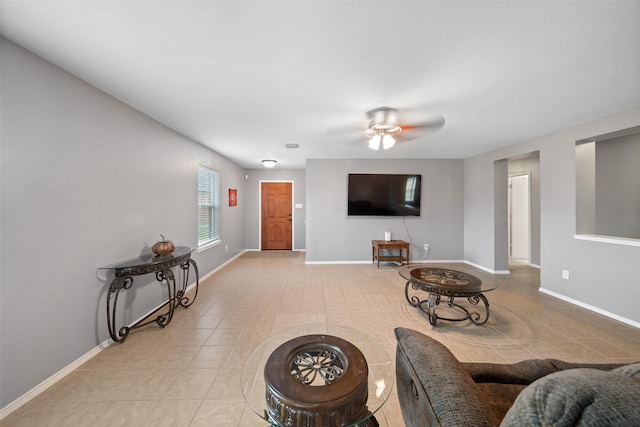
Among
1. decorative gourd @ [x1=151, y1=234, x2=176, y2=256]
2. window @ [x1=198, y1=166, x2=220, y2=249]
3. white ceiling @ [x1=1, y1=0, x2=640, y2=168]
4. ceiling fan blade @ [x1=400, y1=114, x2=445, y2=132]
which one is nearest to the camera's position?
white ceiling @ [x1=1, y1=0, x2=640, y2=168]

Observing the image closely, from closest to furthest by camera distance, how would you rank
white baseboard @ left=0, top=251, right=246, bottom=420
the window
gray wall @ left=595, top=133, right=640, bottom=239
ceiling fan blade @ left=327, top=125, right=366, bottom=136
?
white baseboard @ left=0, top=251, right=246, bottom=420
ceiling fan blade @ left=327, top=125, right=366, bottom=136
gray wall @ left=595, top=133, right=640, bottom=239
the window

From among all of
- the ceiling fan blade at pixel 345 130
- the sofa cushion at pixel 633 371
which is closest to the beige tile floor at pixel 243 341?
the sofa cushion at pixel 633 371

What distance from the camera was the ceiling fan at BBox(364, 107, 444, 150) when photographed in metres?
2.37

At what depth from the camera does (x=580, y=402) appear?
1.37ft

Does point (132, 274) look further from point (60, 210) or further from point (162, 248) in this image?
point (60, 210)

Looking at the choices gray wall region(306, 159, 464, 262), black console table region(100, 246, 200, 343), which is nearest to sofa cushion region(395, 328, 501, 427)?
black console table region(100, 246, 200, 343)

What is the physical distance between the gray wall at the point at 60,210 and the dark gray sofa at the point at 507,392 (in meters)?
2.36

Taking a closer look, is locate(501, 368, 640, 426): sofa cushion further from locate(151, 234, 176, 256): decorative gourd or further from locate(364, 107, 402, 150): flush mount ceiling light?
locate(151, 234, 176, 256): decorative gourd

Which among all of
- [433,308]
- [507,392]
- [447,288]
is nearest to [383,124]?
[447,288]

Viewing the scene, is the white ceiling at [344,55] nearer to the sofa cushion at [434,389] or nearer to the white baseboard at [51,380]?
the sofa cushion at [434,389]

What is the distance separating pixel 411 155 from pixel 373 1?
3.78 m

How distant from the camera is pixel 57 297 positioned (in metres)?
1.64

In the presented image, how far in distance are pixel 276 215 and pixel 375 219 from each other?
2.85 m

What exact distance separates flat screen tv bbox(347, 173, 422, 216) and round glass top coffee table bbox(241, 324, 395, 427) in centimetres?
360
